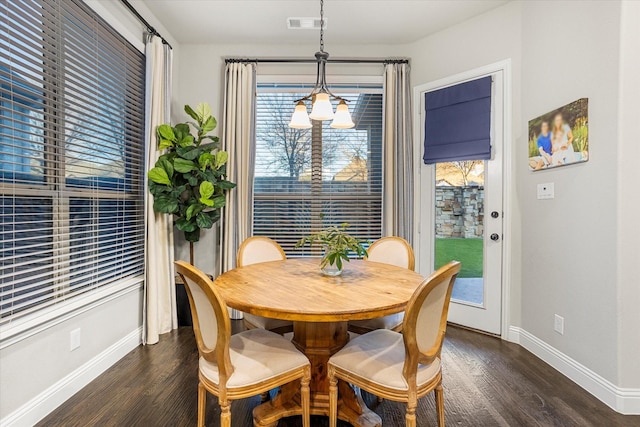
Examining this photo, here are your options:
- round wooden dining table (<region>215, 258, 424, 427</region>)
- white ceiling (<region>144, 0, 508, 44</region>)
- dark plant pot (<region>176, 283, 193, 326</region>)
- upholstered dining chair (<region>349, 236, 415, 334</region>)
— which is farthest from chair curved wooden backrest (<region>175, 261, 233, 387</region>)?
white ceiling (<region>144, 0, 508, 44</region>)

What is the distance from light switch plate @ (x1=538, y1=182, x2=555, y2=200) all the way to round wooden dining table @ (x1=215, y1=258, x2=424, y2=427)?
4.39 ft

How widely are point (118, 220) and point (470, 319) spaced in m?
3.29

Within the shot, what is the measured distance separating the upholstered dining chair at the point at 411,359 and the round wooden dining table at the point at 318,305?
0.15m

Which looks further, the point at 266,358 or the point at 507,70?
the point at 507,70

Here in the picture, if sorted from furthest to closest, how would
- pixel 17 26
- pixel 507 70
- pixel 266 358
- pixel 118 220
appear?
pixel 507 70
pixel 118 220
pixel 17 26
pixel 266 358

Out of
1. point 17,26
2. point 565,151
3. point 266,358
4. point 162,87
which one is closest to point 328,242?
point 266,358

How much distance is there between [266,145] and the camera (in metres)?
3.70

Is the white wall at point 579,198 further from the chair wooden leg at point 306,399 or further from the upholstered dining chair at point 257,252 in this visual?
the upholstered dining chair at point 257,252

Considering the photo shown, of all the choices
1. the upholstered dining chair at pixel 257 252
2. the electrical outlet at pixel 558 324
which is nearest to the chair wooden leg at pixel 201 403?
the upholstered dining chair at pixel 257 252

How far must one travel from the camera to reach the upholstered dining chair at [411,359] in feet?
4.37

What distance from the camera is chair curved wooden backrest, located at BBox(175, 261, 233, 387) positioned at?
135 cm

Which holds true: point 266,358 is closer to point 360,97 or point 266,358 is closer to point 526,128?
point 526,128

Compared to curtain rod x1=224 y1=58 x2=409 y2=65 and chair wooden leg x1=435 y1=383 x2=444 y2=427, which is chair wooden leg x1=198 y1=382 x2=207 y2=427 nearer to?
chair wooden leg x1=435 y1=383 x2=444 y2=427

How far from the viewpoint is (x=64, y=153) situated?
2105 millimetres
